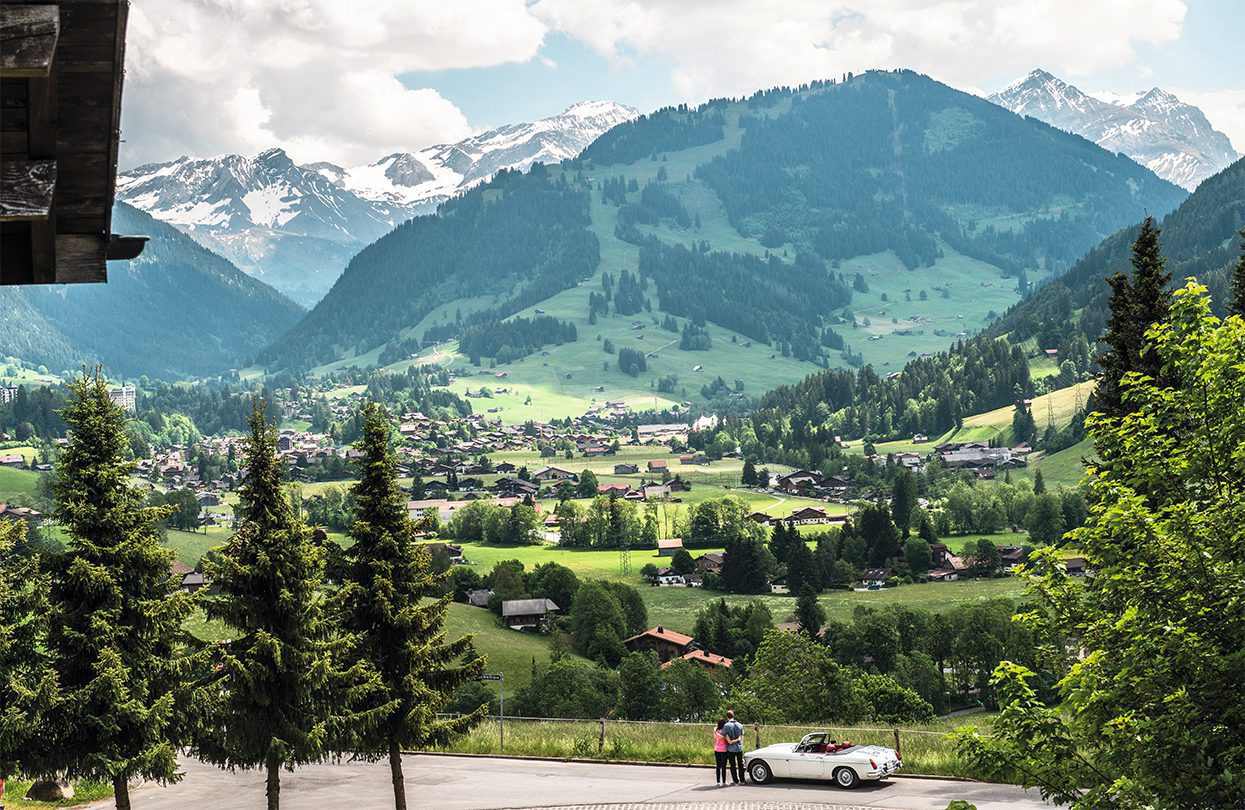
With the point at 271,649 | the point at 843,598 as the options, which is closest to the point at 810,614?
the point at 843,598

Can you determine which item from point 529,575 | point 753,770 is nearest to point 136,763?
point 753,770

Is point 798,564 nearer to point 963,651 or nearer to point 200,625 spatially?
point 963,651

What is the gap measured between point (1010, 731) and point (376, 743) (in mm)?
22133

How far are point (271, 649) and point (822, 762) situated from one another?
16509 millimetres

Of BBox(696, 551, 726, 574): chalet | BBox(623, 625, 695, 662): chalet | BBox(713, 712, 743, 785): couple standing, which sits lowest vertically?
BBox(623, 625, 695, 662): chalet

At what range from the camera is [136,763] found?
3203 cm

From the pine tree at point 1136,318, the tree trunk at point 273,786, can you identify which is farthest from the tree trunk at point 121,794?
the pine tree at point 1136,318

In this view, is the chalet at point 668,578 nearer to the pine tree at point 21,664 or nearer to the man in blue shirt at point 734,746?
the man in blue shirt at point 734,746

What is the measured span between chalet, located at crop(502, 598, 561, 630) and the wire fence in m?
89.0

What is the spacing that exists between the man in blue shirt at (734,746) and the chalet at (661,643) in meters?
86.2

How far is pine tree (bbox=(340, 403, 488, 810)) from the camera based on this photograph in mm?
35188

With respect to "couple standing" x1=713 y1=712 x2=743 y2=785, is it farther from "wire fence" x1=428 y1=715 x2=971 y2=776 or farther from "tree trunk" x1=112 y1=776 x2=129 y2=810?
"tree trunk" x1=112 y1=776 x2=129 y2=810

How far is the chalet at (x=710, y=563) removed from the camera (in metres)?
172

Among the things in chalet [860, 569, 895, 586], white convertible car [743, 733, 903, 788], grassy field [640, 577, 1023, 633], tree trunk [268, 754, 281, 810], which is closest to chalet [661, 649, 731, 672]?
grassy field [640, 577, 1023, 633]
